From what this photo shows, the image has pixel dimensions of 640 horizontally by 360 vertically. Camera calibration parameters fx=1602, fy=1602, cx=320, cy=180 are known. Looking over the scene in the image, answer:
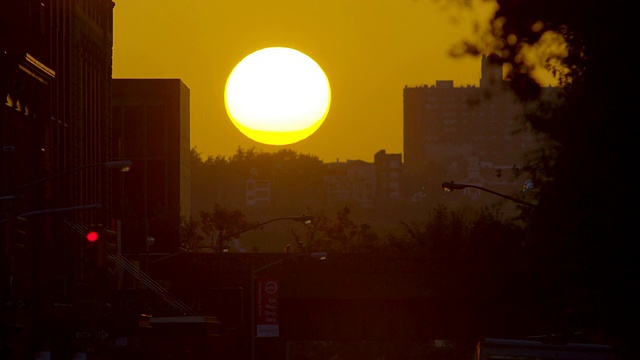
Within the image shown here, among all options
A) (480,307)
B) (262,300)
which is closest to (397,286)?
(480,307)

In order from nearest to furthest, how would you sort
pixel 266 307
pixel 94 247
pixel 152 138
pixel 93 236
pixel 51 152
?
1. pixel 94 247
2. pixel 93 236
3. pixel 51 152
4. pixel 266 307
5. pixel 152 138

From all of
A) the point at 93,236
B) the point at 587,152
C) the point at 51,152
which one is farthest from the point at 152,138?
the point at 587,152

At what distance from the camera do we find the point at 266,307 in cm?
8994

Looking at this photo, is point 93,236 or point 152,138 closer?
point 93,236

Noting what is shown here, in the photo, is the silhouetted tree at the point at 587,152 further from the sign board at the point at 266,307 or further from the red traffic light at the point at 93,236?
the sign board at the point at 266,307

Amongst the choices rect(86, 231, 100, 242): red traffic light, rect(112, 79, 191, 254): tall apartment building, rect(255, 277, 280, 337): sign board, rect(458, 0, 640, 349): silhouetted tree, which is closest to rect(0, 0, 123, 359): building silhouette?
rect(86, 231, 100, 242): red traffic light

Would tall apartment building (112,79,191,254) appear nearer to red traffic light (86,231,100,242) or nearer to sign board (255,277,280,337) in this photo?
sign board (255,277,280,337)

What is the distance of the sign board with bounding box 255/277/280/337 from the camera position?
3504 inches

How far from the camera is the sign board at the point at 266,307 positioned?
89000 millimetres

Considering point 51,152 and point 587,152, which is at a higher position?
point 51,152

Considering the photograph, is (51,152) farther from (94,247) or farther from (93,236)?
(94,247)

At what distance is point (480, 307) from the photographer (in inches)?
4203

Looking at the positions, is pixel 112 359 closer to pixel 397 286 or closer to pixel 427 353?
pixel 397 286

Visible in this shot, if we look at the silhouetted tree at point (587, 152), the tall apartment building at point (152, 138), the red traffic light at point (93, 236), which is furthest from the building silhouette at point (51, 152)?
the tall apartment building at point (152, 138)
